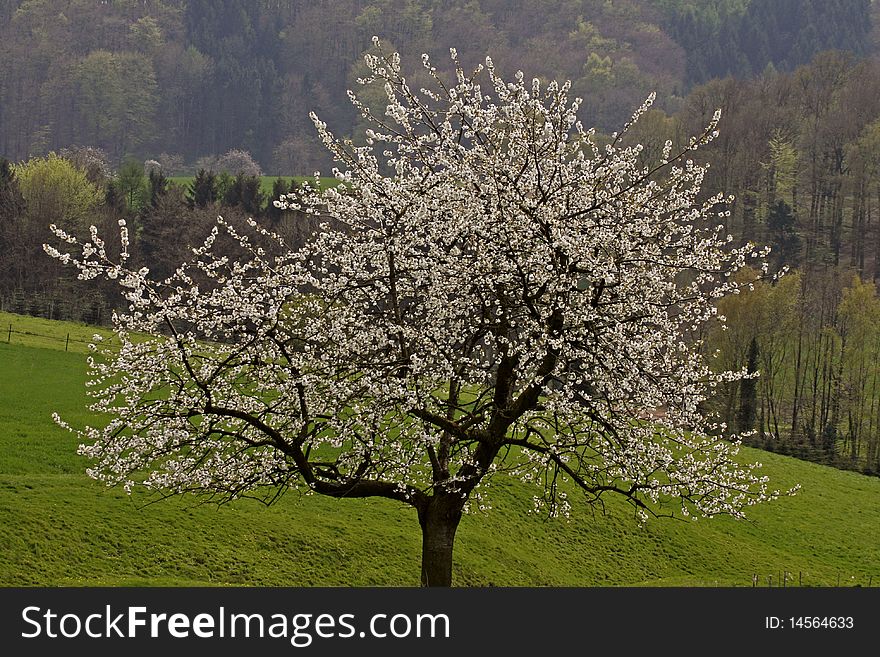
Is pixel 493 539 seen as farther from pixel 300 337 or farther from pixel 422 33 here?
pixel 422 33

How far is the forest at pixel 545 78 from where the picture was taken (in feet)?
203

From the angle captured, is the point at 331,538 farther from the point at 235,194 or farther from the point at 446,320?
the point at 235,194

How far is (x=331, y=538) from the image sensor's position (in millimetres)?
27219

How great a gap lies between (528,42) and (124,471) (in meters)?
173

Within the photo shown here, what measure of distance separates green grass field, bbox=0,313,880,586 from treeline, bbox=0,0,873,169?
441 ft

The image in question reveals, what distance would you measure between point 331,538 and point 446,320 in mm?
12306

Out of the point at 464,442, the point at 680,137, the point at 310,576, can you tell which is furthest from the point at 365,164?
the point at 680,137

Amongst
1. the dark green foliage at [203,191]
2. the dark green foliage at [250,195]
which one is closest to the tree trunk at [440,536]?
the dark green foliage at [250,195]

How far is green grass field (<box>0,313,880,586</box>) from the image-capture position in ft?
77.3

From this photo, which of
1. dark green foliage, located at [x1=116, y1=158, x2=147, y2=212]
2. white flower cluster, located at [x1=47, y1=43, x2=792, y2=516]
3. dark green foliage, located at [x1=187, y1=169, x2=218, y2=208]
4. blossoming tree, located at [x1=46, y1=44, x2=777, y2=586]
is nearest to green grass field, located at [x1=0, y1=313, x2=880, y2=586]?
blossoming tree, located at [x1=46, y1=44, x2=777, y2=586]

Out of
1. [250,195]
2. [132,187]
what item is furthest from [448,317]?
[132,187]

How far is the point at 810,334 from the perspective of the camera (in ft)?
A: 214

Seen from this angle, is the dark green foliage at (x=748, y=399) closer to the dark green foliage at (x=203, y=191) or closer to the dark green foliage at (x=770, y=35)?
the dark green foliage at (x=203, y=191)

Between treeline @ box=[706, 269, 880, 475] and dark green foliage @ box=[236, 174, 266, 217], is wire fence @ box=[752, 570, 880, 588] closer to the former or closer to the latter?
treeline @ box=[706, 269, 880, 475]
